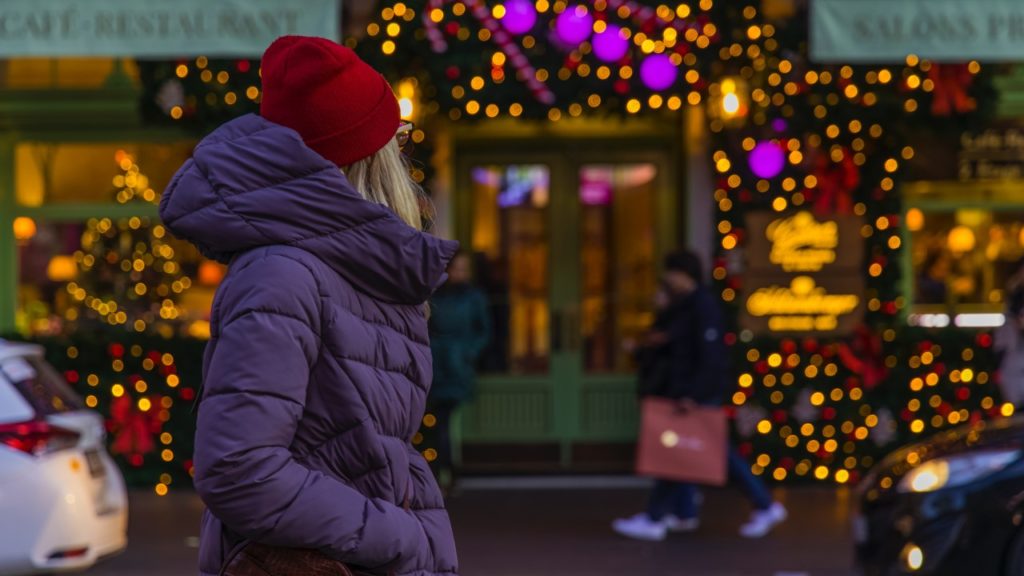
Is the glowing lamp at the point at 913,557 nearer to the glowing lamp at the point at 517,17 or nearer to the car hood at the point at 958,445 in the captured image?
the car hood at the point at 958,445

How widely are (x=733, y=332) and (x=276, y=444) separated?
9.17 metres

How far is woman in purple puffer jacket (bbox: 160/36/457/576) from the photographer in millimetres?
2312

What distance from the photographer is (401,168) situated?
8.85 ft

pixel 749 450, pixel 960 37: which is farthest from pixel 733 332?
pixel 960 37

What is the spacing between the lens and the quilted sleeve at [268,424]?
2295mm

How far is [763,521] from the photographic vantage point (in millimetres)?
9547

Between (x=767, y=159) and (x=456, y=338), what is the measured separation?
8.64ft

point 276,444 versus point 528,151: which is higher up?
point 528,151

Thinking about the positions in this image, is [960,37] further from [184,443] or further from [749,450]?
[184,443]

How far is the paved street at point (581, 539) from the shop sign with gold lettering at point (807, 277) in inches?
49.7

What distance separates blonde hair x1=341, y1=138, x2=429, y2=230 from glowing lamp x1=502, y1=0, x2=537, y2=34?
7932mm

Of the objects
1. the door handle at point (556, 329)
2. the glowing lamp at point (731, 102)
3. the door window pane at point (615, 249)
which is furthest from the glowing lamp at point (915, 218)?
the door handle at point (556, 329)

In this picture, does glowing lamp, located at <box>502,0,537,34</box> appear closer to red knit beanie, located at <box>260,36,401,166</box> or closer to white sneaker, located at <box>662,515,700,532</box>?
white sneaker, located at <box>662,515,700,532</box>

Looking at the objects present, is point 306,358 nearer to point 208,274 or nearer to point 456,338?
point 456,338
